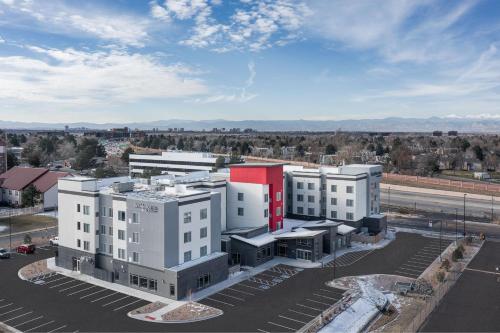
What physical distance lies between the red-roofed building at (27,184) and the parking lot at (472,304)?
61.4m

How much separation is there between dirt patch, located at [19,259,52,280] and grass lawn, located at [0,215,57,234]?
17258mm

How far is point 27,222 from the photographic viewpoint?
62688mm

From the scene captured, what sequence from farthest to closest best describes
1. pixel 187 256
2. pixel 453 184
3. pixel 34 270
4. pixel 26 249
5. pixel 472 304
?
pixel 453 184, pixel 26 249, pixel 34 270, pixel 187 256, pixel 472 304

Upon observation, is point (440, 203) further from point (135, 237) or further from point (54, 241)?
point (54, 241)

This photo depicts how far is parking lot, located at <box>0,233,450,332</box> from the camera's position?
29.6 metres

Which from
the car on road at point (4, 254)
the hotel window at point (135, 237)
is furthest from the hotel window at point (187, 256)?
the car on road at point (4, 254)

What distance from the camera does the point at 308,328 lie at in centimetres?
2912

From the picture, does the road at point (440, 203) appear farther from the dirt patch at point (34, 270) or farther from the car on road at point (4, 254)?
the car on road at point (4, 254)

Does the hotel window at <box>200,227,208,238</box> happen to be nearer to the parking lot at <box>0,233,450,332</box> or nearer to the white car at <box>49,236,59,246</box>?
the parking lot at <box>0,233,450,332</box>

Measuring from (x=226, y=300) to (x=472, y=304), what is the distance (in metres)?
18.9

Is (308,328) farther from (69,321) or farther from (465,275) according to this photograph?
(465,275)

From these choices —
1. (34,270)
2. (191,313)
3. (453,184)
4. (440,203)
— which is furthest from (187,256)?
(453,184)

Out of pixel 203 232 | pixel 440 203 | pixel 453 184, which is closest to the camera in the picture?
pixel 203 232

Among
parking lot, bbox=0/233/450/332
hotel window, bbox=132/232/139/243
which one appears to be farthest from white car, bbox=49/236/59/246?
hotel window, bbox=132/232/139/243
